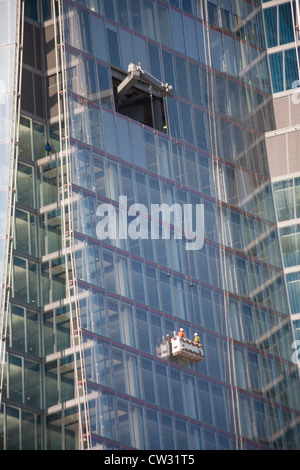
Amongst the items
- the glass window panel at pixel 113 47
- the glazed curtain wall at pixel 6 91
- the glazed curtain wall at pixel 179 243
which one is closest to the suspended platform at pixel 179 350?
the glazed curtain wall at pixel 179 243

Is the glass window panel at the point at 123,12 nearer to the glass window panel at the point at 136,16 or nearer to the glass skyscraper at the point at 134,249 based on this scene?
the glass skyscraper at the point at 134,249

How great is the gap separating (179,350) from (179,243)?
9.16 meters

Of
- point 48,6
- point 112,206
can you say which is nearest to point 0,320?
point 112,206

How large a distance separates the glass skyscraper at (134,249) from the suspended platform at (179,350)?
20.9 inches

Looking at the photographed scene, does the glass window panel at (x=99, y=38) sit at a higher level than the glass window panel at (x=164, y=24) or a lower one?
lower

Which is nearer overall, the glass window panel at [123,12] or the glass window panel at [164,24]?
the glass window panel at [123,12]

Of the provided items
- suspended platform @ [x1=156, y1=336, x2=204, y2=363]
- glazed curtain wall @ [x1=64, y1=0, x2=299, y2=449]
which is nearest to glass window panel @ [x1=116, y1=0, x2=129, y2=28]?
glazed curtain wall @ [x1=64, y1=0, x2=299, y2=449]

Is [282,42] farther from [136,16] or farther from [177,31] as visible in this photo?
[136,16]

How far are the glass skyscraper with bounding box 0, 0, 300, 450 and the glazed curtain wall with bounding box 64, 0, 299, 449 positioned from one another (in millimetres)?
116

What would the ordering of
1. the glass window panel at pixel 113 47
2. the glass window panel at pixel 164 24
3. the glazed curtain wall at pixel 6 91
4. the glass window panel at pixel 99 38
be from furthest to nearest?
the glass window panel at pixel 164 24 → the glass window panel at pixel 113 47 → the glass window panel at pixel 99 38 → the glazed curtain wall at pixel 6 91

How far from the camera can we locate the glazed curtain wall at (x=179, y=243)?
279 ft

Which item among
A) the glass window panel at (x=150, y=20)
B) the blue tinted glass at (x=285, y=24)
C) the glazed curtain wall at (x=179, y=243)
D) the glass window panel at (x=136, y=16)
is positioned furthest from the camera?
the blue tinted glass at (x=285, y=24)

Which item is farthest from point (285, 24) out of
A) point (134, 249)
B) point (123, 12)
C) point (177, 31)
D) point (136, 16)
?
point (134, 249)

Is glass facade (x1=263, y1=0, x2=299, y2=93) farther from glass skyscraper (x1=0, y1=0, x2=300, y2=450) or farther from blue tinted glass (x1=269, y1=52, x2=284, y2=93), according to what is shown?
glass skyscraper (x1=0, y1=0, x2=300, y2=450)
